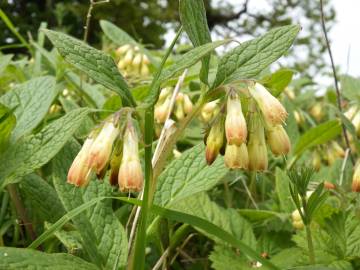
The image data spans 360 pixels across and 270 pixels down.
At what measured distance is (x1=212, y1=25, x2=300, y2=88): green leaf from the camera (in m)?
1.16

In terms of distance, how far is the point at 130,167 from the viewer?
→ 1050 millimetres

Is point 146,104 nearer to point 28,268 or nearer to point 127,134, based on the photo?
point 127,134

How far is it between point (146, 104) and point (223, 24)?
28121 mm

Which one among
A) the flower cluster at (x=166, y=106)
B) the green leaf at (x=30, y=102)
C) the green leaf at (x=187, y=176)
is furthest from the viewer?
the flower cluster at (x=166, y=106)

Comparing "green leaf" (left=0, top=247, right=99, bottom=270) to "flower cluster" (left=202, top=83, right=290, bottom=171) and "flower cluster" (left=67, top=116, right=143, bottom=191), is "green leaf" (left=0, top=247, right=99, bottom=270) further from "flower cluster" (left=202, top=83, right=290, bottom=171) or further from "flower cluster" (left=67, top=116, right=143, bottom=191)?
"flower cluster" (left=202, top=83, right=290, bottom=171)

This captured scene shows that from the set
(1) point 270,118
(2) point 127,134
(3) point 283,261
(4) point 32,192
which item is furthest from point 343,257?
(4) point 32,192

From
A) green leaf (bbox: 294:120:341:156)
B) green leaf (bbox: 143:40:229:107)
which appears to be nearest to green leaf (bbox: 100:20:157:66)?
green leaf (bbox: 294:120:341:156)

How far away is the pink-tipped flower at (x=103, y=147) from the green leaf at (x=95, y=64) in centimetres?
5

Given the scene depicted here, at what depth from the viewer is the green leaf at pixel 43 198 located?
134cm

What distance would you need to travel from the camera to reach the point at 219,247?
139 cm

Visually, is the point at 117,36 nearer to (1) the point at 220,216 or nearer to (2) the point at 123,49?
(2) the point at 123,49

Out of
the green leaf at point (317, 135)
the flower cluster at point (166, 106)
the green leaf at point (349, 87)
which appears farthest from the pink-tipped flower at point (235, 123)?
the green leaf at point (349, 87)

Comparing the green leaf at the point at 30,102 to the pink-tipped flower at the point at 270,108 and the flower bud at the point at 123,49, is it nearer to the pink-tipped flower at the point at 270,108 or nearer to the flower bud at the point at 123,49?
the pink-tipped flower at the point at 270,108

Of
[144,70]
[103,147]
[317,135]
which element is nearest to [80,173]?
[103,147]
